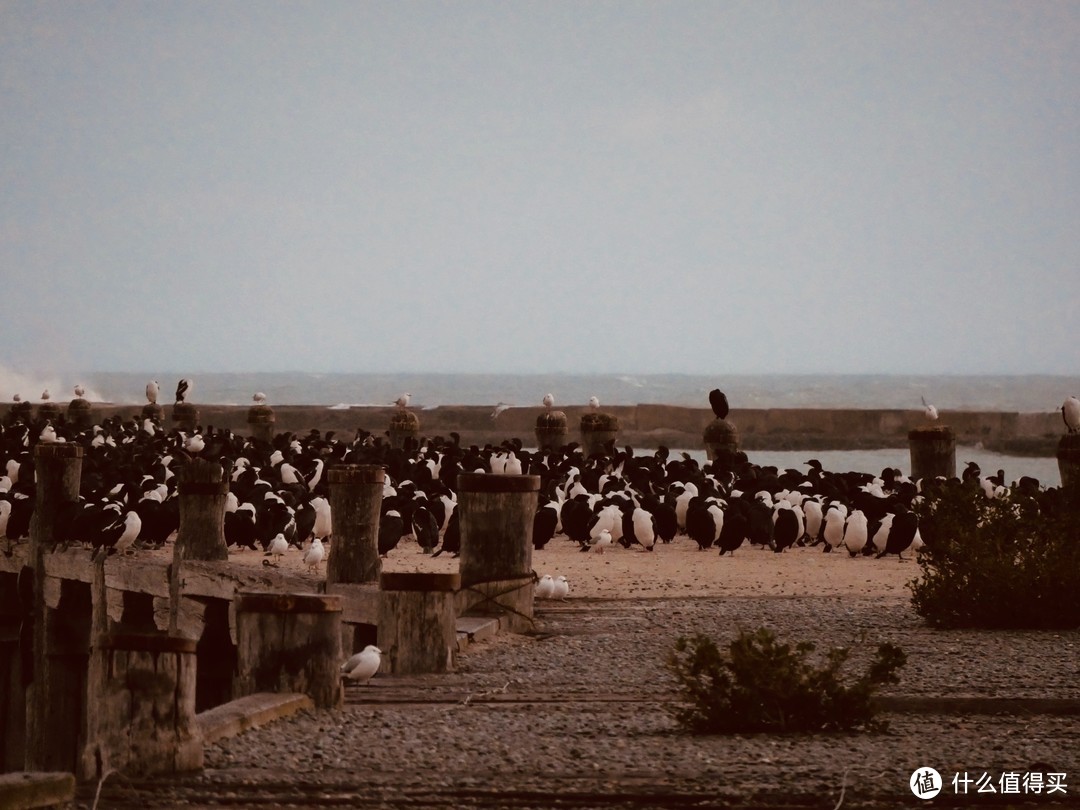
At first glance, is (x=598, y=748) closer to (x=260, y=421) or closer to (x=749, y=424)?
(x=260, y=421)

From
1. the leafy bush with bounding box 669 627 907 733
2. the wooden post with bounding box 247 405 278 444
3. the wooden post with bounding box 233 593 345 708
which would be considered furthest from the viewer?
the wooden post with bounding box 247 405 278 444

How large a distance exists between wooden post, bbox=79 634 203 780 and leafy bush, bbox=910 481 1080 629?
6.33m

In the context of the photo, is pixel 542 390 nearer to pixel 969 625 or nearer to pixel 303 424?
pixel 303 424

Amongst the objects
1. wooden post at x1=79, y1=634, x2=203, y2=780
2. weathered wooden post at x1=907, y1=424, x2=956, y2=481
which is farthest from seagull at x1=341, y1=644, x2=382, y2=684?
weathered wooden post at x1=907, y1=424, x2=956, y2=481

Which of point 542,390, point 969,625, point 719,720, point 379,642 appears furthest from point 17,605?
point 542,390

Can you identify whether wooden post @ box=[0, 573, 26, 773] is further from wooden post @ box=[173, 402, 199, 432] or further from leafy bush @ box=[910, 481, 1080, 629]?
wooden post @ box=[173, 402, 199, 432]

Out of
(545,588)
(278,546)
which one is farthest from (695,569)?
(278,546)

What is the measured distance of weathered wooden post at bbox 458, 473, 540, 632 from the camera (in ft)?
37.3

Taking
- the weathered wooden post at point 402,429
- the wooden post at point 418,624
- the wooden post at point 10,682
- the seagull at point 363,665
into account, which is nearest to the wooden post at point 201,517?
the wooden post at point 10,682

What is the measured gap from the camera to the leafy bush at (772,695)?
7.29 metres

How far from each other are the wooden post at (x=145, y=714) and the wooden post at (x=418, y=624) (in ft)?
9.68

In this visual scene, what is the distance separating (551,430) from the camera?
28422mm

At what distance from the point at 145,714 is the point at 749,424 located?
3510 centimetres

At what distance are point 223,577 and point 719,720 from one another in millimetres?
6482
